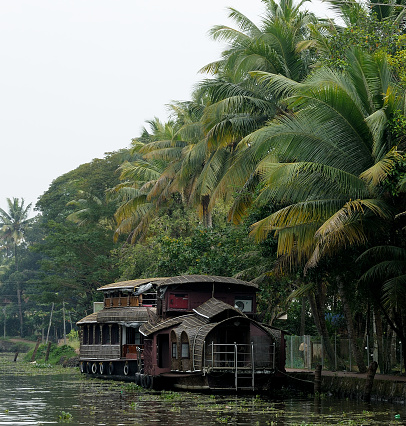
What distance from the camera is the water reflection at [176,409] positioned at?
15641mm

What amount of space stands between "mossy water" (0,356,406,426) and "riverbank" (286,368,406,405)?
486mm

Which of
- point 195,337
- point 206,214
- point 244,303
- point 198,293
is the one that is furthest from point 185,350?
point 206,214

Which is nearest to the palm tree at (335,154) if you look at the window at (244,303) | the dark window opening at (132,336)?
the window at (244,303)

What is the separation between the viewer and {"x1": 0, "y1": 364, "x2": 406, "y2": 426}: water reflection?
1564 centimetres

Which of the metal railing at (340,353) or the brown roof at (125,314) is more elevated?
the brown roof at (125,314)

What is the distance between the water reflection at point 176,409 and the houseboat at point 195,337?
2.32 ft

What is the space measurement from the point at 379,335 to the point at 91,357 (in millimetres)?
14275

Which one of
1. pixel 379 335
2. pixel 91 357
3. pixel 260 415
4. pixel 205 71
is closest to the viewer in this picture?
pixel 260 415

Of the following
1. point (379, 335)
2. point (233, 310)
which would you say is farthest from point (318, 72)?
point (379, 335)

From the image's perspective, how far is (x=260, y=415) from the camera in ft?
54.9

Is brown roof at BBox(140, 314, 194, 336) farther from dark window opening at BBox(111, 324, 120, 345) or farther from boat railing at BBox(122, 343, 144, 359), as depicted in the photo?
dark window opening at BBox(111, 324, 120, 345)

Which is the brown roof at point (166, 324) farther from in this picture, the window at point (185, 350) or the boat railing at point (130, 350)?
A: the boat railing at point (130, 350)

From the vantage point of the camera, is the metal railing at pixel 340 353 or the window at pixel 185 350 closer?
the window at pixel 185 350

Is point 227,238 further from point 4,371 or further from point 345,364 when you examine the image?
point 4,371
